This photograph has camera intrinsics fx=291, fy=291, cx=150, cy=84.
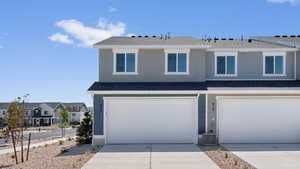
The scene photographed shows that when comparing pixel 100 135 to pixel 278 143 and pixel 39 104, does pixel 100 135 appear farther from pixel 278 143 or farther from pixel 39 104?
pixel 39 104

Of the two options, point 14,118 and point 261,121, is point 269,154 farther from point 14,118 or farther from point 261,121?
point 14,118

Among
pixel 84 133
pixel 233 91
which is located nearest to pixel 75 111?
pixel 84 133

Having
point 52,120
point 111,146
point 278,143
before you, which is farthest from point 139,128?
point 52,120

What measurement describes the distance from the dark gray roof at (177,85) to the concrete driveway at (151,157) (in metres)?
2.87

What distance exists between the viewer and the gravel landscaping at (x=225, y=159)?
9703 millimetres

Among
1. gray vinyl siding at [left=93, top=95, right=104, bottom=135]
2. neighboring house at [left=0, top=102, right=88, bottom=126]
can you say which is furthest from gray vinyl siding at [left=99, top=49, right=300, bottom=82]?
neighboring house at [left=0, top=102, right=88, bottom=126]

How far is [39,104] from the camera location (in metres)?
77.0

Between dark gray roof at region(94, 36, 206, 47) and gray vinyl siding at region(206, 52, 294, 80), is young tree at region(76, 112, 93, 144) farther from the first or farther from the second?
gray vinyl siding at region(206, 52, 294, 80)

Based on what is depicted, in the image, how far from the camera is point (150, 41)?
1680 centimetres

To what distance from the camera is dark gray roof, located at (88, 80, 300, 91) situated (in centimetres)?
1479

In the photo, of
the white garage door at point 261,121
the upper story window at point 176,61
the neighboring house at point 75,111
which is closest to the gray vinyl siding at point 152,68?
the upper story window at point 176,61

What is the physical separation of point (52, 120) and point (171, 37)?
2552 inches

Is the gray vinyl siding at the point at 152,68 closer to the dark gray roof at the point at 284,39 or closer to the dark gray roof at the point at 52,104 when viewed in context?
the dark gray roof at the point at 284,39

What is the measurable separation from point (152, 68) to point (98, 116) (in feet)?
12.7
